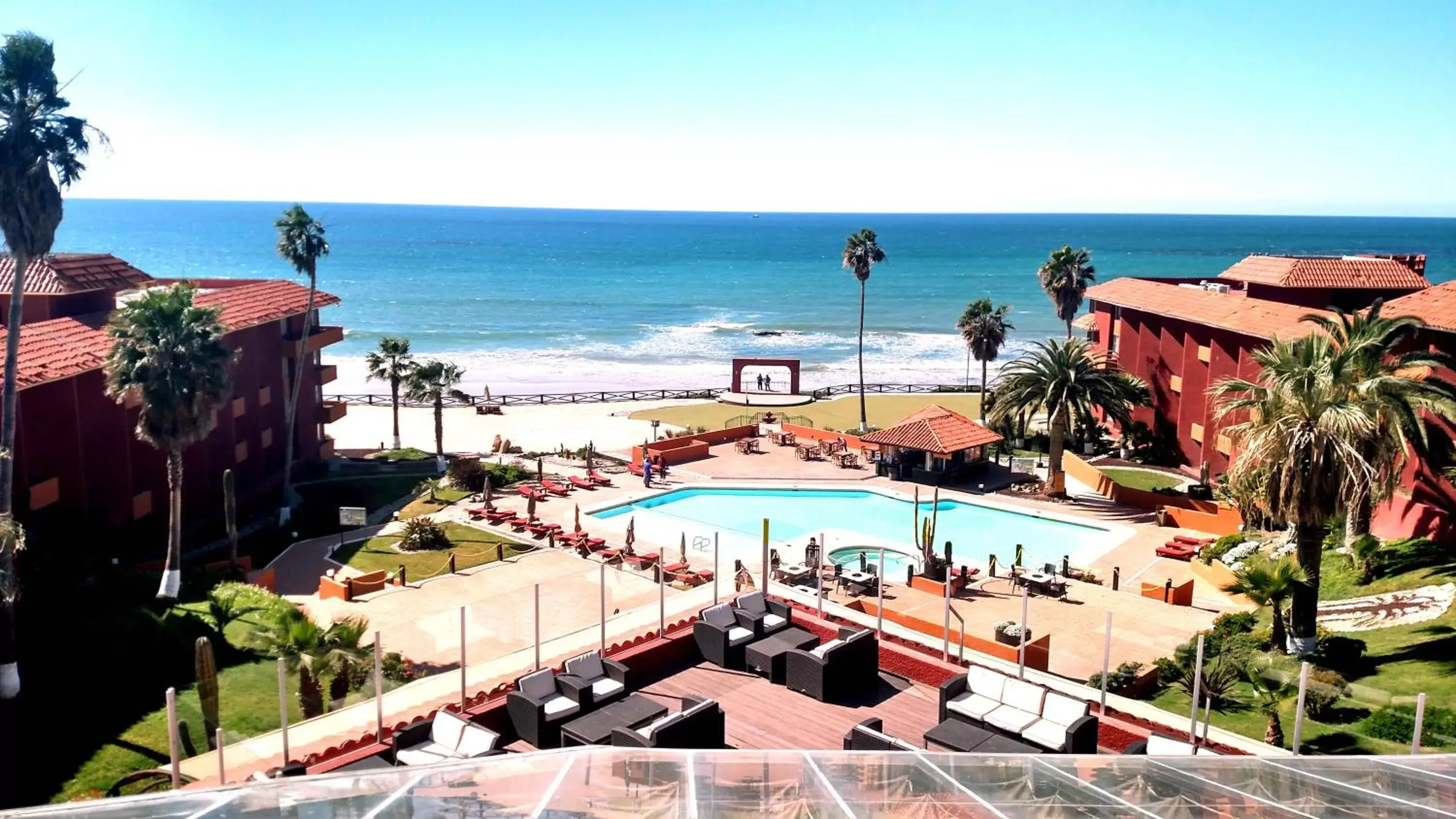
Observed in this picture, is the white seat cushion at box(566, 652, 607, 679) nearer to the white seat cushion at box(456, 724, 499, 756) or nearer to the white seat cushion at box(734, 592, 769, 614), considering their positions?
the white seat cushion at box(456, 724, 499, 756)

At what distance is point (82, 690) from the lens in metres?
17.0

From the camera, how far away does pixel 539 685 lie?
1360 centimetres

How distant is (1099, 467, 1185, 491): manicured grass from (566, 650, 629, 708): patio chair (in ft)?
77.0

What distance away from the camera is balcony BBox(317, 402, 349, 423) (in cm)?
3844

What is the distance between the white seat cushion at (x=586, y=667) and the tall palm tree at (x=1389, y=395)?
41.0 ft

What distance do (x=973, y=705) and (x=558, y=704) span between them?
5474mm

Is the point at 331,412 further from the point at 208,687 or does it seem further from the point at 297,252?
the point at 208,687

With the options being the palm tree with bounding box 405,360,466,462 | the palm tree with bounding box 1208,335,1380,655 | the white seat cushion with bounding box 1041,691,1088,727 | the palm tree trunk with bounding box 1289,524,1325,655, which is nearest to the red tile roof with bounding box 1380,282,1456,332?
the palm tree with bounding box 1208,335,1380,655

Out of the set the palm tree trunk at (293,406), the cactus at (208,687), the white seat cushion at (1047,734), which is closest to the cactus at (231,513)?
the palm tree trunk at (293,406)

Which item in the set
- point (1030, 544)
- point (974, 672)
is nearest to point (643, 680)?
point (974, 672)

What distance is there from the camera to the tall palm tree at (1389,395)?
56.5 ft

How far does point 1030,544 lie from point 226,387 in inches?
868

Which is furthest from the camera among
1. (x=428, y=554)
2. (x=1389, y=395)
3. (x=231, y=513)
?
(x=428, y=554)

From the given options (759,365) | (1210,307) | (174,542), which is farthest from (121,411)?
(759,365)
